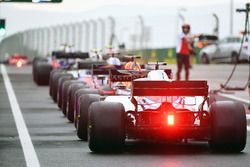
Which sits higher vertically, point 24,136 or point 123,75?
point 123,75

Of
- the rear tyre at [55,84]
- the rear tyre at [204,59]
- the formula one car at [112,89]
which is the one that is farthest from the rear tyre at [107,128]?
the rear tyre at [204,59]

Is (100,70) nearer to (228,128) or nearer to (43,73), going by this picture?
(228,128)

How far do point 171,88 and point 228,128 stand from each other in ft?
3.43

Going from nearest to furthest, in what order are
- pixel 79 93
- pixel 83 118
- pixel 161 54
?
1. pixel 83 118
2. pixel 79 93
3. pixel 161 54

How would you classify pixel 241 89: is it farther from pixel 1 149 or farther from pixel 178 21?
pixel 178 21

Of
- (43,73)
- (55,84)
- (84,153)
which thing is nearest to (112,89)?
(84,153)

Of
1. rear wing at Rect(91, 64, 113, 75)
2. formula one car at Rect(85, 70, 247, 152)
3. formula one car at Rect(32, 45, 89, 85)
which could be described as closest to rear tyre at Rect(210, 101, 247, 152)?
formula one car at Rect(85, 70, 247, 152)

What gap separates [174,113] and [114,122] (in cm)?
89

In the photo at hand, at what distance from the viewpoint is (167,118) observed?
1605 centimetres

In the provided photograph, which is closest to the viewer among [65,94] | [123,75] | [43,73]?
[123,75]

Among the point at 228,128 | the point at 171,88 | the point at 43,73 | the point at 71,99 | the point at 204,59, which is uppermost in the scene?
the point at 171,88

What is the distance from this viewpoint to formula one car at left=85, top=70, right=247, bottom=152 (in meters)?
15.7

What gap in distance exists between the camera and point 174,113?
16.1 m

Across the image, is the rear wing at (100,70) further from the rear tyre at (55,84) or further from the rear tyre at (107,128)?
the rear tyre at (107,128)
